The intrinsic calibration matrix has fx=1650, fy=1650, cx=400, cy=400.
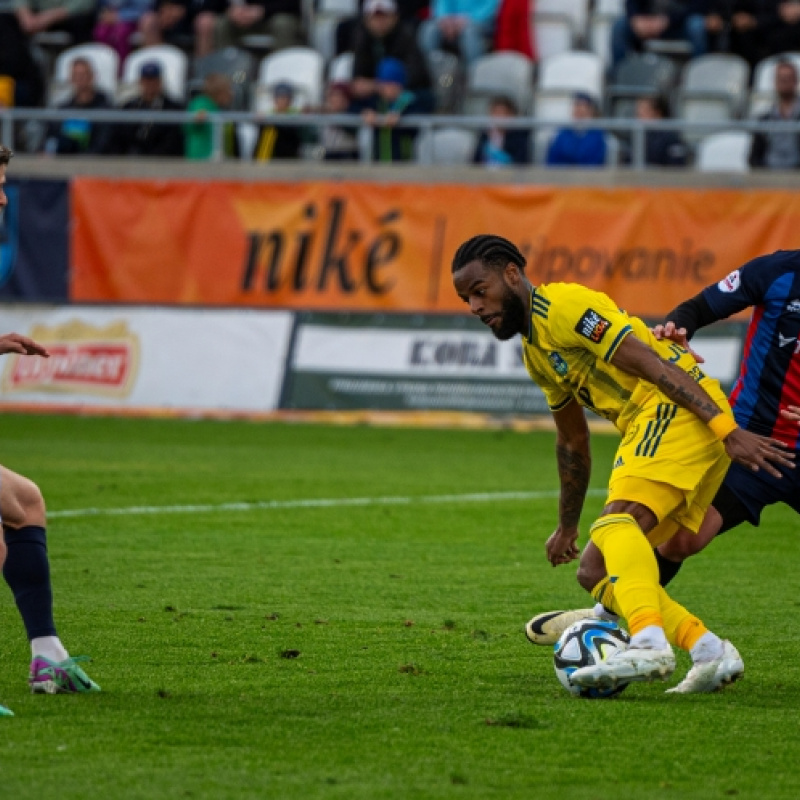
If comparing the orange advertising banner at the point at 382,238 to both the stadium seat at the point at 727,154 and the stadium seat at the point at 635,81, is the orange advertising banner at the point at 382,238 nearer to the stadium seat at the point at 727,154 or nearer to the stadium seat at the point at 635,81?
the stadium seat at the point at 727,154

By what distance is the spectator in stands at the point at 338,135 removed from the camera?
18.9 m

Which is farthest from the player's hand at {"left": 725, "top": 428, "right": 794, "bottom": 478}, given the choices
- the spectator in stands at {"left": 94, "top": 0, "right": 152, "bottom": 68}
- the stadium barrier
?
the spectator in stands at {"left": 94, "top": 0, "right": 152, "bottom": 68}

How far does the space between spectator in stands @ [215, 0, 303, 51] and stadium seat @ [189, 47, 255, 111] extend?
34 centimetres

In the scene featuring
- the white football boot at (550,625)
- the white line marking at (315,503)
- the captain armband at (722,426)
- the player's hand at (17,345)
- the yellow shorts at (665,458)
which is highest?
the player's hand at (17,345)

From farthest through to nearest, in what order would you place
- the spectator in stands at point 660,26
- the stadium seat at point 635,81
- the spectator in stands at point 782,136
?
the spectator in stands at point 660,26
the stadium seat at point 635,81
the spectator in stands at point 782,136

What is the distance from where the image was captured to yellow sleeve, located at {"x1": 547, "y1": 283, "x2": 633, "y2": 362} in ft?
19.4

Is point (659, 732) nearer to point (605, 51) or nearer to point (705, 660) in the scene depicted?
point (705, 660)

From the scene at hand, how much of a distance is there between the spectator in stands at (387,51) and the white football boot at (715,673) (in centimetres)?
1402

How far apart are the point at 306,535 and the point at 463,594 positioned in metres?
2.19

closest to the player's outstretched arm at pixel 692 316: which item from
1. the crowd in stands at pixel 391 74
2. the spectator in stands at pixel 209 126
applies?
the crowd in stands at pixel 391 74

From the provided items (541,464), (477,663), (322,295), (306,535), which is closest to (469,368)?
(322,295)

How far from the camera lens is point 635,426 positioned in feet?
20.1

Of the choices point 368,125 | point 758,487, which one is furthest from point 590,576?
point 368,125

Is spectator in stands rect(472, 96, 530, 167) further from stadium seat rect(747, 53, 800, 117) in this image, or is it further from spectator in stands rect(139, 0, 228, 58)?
spectator in stands rect(139, 0, 228, 58)
